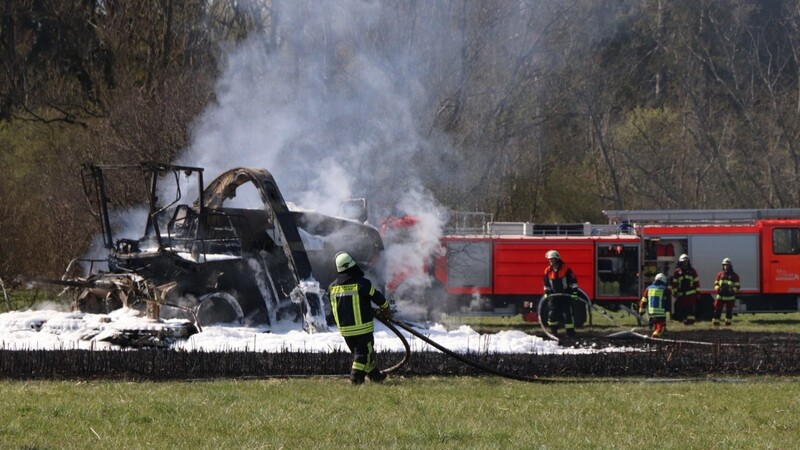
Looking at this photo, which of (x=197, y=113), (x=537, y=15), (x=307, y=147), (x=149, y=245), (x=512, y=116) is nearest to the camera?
(x=149, y=245)

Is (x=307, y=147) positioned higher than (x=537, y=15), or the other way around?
(x=537, y=15)

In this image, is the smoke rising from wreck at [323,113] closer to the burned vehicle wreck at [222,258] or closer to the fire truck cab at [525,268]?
the fire truck cab at [525,268]

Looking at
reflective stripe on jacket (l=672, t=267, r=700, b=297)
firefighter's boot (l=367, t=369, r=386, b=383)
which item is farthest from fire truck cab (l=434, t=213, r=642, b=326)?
firefighter's boot (l=367, t=369, r=386, b=383)

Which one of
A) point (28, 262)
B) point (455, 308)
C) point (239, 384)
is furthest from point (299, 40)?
point (239, 384)

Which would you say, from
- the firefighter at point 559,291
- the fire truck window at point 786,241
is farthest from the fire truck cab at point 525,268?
the firefighter at point 559,291

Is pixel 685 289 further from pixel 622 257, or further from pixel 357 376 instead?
pixel 357 376

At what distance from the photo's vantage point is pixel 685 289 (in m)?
24.8

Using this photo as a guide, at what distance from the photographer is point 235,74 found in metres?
26.0

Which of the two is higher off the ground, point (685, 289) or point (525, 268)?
point (525, 268)

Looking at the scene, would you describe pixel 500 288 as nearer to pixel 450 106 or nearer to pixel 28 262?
pixel 450 106

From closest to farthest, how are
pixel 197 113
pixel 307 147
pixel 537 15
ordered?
pixel 307 147
pixel 197 113
pixel 537 15

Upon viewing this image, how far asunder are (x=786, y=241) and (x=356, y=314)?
717 inches

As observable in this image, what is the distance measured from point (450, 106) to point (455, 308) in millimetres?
5207

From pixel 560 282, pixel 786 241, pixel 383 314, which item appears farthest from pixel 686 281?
pixel 383 314
